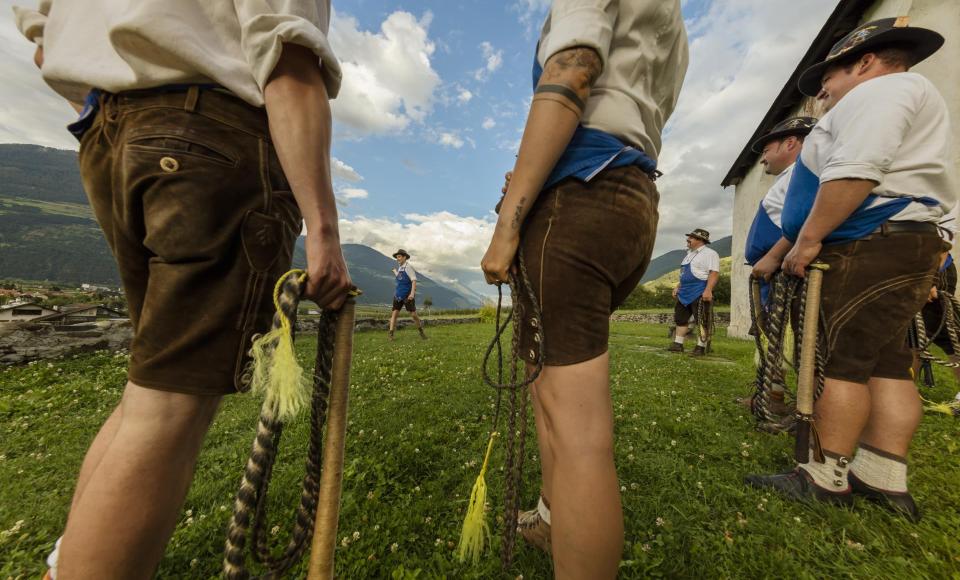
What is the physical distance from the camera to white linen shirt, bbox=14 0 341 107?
3.86ft

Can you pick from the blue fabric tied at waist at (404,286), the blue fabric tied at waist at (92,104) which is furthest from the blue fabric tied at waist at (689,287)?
the blue fabric tied at waist at (92,104)

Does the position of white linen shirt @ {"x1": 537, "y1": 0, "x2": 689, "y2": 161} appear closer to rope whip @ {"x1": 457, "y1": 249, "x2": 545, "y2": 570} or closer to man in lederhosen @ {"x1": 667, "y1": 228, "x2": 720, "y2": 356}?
rope whip @ {"x1": 457, "y1": 249, "x2": 545, "y2": 570}

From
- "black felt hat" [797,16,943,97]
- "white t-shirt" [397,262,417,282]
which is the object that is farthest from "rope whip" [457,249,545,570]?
"white t-shirt" [397,262,417,282]

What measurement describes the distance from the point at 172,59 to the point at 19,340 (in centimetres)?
888

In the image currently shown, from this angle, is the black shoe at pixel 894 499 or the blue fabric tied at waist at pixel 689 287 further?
the blue fabric tied at waist at pixel 689 287

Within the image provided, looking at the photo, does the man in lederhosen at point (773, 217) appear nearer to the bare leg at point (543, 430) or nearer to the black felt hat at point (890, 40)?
the black felt hat at point (890, 40)

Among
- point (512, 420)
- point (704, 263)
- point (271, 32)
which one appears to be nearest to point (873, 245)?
point (512, 420)

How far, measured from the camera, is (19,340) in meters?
6.38

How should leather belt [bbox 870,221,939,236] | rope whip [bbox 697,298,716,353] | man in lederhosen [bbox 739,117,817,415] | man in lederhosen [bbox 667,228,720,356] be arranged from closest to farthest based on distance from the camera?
leather belt [bbox 870,221,939,236] < man in lederhosen [bbox 739,117,817,415] < rope whip [bbox 697,298,716,353] < man in lederhosen [bbox 667,228,720,356]

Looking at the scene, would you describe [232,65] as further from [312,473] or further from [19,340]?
[19,340]

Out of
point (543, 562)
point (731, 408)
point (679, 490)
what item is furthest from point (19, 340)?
point (731, 408)

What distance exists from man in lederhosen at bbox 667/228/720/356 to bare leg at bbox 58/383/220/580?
10.1 metres

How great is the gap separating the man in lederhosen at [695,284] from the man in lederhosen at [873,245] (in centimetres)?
728

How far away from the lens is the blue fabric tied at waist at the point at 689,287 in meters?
9.51
